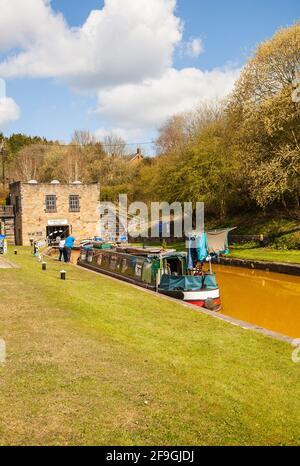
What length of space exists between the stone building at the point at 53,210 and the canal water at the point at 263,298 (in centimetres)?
1616

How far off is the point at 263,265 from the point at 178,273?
24.5ft

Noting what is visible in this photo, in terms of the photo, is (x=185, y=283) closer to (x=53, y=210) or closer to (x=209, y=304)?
(x=209, y=304)

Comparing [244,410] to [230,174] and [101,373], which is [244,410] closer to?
[101,373]

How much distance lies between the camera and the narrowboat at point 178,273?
519 inches

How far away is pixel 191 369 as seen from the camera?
662cm

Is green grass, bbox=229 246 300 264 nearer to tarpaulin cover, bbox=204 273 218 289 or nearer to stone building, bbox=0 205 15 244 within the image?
tarpaulin cover, bbox=204 273 218 289

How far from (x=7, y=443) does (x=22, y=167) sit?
175 feet

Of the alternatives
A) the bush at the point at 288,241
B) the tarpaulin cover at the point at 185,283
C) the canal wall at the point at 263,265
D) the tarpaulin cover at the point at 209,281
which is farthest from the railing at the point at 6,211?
the tarpaulin cover at the point at 209,281

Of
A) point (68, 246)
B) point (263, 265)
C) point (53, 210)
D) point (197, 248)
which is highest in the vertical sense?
point (53, 210)

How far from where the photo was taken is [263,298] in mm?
15320

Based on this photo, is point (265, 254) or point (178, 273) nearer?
point (178, 273)

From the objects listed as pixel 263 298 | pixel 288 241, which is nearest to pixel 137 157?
pixel 288 241

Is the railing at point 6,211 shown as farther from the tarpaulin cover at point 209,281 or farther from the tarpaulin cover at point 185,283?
the tarpaulin cover at point 209,281
